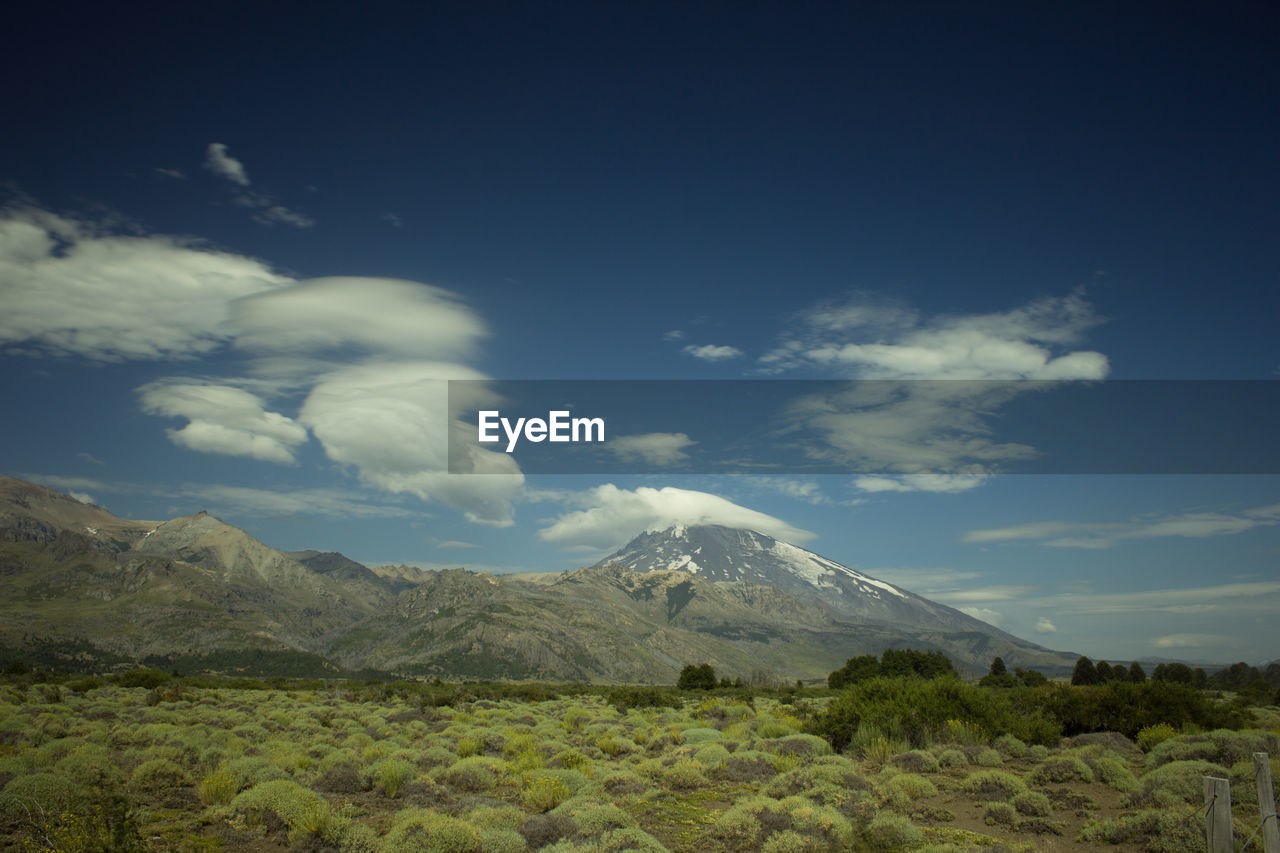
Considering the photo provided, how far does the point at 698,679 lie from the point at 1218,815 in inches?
2742

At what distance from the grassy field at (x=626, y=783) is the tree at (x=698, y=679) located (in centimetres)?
4528

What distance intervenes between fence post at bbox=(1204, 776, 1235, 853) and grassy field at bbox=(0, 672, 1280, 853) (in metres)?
2.50

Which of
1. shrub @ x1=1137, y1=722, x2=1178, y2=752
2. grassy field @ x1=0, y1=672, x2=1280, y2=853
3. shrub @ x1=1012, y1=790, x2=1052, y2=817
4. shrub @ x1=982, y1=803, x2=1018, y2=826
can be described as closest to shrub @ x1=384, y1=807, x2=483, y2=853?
grassy field @ x1=0, y1=672, x2=1280, y2=853

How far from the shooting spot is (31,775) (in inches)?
586

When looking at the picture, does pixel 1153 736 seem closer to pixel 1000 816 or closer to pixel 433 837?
pixel 1000 816

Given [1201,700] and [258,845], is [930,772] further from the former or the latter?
[258,845]

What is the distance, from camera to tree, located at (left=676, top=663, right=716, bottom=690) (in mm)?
72375

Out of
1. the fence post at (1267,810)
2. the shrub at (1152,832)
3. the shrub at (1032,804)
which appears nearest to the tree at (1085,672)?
the shrub at (1032,804)

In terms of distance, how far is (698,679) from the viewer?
74.4 m

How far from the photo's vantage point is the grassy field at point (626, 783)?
1243 centimetres

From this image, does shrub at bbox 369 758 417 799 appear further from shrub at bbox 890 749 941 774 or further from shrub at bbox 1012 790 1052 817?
shrub at bbox 1012 790 1052 817

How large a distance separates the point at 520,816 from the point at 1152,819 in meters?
12.3

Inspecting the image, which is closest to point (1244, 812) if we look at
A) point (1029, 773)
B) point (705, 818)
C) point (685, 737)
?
point (1029, 773)

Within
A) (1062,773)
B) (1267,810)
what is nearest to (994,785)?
(1062,773)
